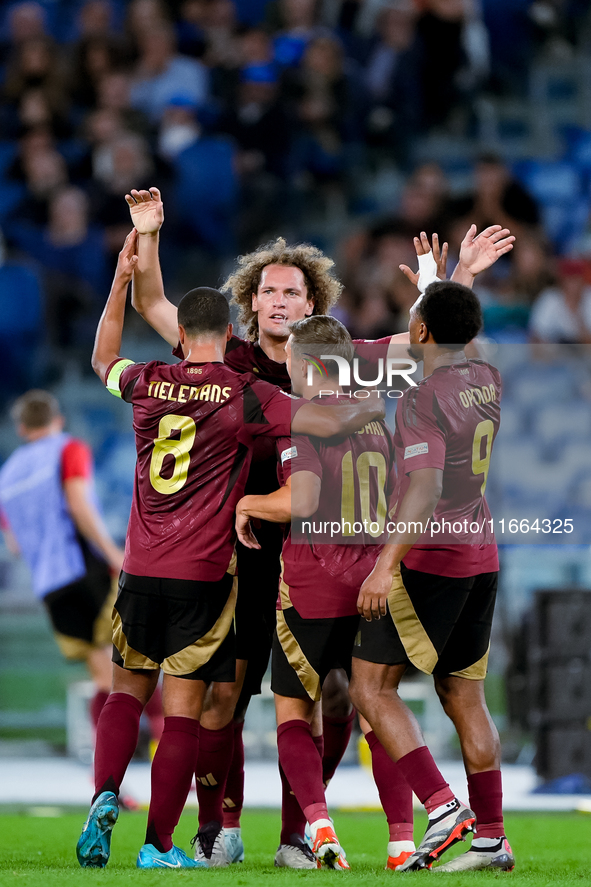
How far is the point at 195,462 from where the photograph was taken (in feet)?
12.4

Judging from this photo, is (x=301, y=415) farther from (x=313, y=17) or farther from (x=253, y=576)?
(x=313, y=17)

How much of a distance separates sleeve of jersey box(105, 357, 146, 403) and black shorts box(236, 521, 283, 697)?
70cm

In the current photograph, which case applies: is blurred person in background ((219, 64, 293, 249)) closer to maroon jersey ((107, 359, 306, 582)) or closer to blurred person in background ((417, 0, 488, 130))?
blurred person in background ((417, 0, 488, 130))

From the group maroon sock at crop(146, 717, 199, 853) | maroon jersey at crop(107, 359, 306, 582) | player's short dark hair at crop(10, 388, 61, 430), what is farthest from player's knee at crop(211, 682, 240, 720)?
player's short dark hair at crop(10, 388, 61, 430)

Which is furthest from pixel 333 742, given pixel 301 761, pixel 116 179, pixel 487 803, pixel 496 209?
pixel 116 179

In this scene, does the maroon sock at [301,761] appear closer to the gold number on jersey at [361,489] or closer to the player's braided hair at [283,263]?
the gold number on jersey at [361,489]

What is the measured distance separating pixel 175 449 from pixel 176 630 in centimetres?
59

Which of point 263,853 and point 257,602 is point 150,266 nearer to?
point 257,602

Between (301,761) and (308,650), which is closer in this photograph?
(301,761)

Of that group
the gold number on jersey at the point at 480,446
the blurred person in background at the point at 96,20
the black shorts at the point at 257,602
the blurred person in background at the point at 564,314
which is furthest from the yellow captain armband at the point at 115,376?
the blurred person in background at the point at 96,20

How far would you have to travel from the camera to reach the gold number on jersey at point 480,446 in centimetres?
378

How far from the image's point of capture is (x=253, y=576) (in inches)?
165

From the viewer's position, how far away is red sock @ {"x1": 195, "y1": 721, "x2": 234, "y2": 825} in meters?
3.96

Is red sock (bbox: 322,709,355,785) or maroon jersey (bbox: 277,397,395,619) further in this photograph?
red sock (bbox: 322,709,355,785)
